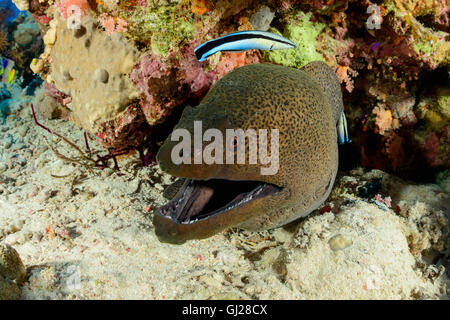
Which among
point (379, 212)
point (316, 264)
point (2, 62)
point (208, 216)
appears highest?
point (2, 62)

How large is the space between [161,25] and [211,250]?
2027mm

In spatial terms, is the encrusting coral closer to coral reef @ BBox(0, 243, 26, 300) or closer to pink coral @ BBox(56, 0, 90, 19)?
pink coral @ BBox(56, 0, 90, 19)

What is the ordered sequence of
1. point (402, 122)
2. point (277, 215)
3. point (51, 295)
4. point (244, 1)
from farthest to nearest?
1. point (402, 122)
2. point (244, 1)
3. point (277, 215)
4. point (51, 295)

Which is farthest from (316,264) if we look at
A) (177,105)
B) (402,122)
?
(402,122)

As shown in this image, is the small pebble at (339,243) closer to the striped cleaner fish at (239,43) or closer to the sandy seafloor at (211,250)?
the sandy seafloor at (211,250)

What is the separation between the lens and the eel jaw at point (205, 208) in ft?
6.06

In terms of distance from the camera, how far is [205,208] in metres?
2.13

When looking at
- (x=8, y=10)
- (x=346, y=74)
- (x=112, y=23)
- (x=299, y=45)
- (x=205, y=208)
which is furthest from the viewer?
(x=8, y=10)

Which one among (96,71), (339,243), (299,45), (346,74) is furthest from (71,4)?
(339,243)

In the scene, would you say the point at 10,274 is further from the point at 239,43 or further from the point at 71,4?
the point at 71,4

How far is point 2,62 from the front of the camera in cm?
589
